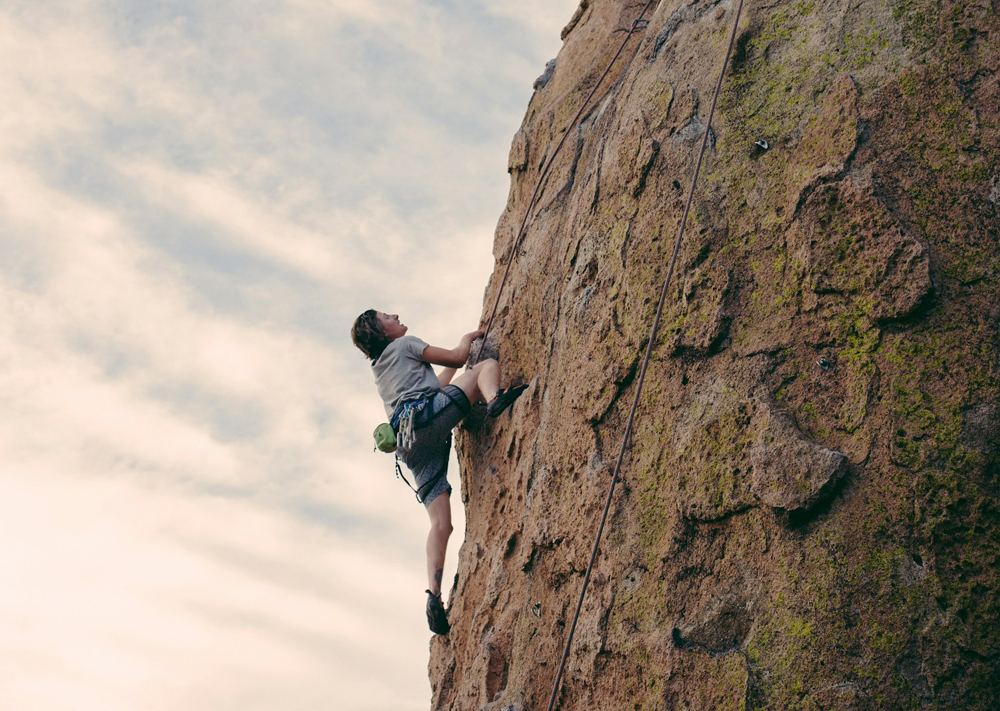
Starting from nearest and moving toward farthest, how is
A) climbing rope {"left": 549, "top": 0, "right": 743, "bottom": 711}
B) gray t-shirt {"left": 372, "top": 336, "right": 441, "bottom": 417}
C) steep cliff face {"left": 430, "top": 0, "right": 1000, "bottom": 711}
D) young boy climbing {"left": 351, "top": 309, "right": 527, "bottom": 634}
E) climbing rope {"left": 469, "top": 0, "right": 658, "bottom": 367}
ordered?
1. steep cliff face {"left": 430, "top": 0, "right": 1000, "bottom": 711}
2. climbing rope {"left": 549, "top": 0, "right": 743, "bottom": 711}
3. young boy climbing {"left": 351, "top": 309, "right": 527, "bottom": 634}
4. gray t-shirt {"left": 372, "top": 336, "right": 441, "bottom": 417}
5. climbing rope {"left": 469, "top": 0, "right": 658, "bottom": 367}

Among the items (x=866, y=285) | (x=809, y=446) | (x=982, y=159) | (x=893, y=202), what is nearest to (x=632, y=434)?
(x=809, y=446)

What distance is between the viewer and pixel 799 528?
436 cm

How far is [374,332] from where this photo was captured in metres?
7.16

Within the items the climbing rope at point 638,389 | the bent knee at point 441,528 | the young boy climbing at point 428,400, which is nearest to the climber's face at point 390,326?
the young boy climbing at point 428,400

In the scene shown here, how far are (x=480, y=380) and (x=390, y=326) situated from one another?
834 millimetres

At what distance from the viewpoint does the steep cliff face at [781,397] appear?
416 centimetres

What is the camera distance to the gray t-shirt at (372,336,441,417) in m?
7.00

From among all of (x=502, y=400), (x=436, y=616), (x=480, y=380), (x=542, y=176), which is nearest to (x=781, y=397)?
(x=502, y=400)

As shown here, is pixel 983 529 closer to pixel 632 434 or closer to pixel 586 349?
pixel 632 434

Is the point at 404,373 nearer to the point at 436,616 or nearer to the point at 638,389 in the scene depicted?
the point at 436,616

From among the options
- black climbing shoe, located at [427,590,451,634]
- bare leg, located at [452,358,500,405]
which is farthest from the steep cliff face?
black climbing shoe, located at [427,590,451,634]

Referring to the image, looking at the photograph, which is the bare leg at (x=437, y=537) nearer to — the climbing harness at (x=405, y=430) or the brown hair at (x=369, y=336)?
the climbing harness at (x=405, y=430)

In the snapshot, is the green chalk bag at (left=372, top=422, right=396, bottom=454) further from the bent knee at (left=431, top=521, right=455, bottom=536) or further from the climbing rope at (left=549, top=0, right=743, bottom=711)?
the climbing rope at (left=549, top=0, right=743, bottom=711)

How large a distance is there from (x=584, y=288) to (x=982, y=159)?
237 centimetres
